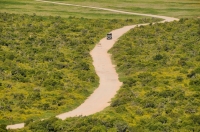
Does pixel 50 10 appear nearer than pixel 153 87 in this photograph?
No

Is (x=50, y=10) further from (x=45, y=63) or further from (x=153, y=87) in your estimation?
(x=153, y=87)

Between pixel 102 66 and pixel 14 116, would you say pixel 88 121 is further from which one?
pixel 102 66

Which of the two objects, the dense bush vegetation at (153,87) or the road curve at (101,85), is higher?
the dense bush vegetation at (153,87)

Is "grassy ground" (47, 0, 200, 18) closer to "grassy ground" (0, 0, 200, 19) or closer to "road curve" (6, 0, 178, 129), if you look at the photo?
"grassy ground" (0, 0, 200, 19)

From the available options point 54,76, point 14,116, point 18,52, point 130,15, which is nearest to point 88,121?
point 14,116

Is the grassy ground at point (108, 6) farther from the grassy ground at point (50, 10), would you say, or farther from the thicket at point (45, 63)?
the thicket at point (45, 63)

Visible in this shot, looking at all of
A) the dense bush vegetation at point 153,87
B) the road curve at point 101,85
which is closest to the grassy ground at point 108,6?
the dense bush vegetation at point 153,87

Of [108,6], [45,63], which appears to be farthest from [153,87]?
[108,6]
